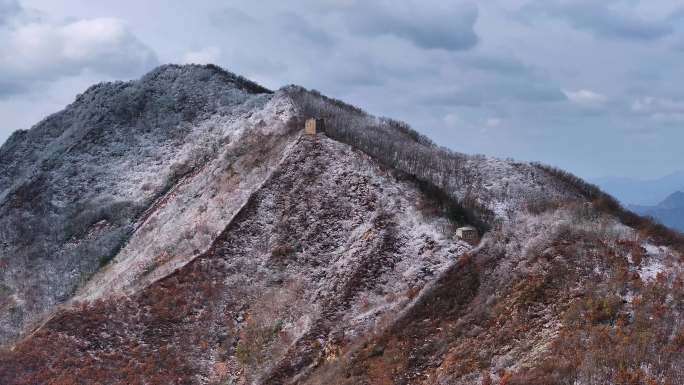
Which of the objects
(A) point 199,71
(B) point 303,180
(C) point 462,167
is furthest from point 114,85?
(C) point 462,167

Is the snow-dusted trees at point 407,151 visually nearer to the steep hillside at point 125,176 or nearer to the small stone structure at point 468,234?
the small stone structure at point 468,234

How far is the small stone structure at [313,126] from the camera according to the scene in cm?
4403

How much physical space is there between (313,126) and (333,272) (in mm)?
13942

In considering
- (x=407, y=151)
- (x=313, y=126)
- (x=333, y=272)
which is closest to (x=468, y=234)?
(x=333, y=272)

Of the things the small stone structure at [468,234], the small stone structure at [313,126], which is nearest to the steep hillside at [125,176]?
the small stone structure at [313,126]

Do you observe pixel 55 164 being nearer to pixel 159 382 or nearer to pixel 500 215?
pixel 159 382

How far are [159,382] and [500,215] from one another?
22978 mm

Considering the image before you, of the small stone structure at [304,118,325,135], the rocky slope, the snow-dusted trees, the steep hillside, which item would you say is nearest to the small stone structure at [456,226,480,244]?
the rocky slope

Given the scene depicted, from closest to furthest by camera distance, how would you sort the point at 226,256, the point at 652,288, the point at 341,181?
1. the point at 652,288
2. the point at 226,256
3. the point at 341,181

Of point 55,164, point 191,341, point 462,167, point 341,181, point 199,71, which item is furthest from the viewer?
point 199,71

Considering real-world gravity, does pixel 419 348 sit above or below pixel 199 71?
below

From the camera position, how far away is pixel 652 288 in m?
24.7

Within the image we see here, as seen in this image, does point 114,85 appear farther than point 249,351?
Yes

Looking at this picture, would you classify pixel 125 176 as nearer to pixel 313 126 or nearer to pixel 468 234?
pixel 313 126
